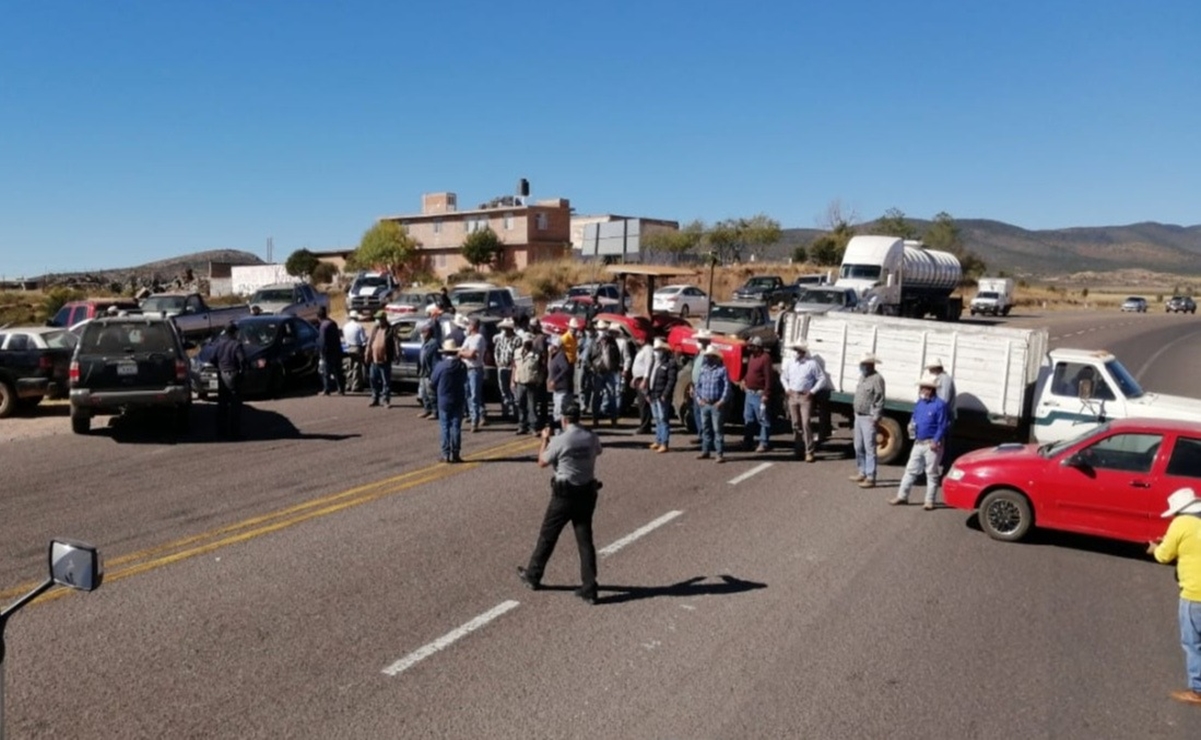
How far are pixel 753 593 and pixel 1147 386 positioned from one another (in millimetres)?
19966

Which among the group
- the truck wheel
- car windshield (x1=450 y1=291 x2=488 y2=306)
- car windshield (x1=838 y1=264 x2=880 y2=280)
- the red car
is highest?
car windshield (x1=838 y1=264 x2=880 y2=280)

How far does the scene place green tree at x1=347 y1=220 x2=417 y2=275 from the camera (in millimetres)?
76438

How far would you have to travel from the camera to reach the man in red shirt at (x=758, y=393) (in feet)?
45.6

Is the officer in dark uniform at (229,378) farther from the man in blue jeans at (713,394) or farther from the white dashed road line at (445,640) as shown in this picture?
the white dashed road line at (445,640)

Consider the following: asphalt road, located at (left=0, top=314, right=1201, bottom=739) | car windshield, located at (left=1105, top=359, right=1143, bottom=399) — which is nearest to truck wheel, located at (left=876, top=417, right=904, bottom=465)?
asphalt road, located at (left=0, top=314, right=1201, bottom=739)

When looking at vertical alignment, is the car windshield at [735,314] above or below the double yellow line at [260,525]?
above

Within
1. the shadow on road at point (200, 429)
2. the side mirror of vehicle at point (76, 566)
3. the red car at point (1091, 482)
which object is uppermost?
the side mirror of vehicle at point (76, 566)

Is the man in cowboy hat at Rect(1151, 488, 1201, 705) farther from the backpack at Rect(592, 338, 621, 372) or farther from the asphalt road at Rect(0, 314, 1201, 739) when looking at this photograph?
the backpack at Rect(592, 338, 621, 372)

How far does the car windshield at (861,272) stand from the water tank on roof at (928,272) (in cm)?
232

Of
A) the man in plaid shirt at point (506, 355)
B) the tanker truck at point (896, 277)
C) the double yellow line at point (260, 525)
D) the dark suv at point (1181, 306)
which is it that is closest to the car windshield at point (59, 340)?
the man in plaid shirt at point (506, 355)

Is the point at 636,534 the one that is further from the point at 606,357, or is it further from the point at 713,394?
the point at 606,357

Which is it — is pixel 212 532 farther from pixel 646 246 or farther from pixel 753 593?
pixel 646 246

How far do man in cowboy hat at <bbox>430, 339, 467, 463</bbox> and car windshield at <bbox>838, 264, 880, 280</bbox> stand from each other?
91.3 ft

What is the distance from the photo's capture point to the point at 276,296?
31156 mm
